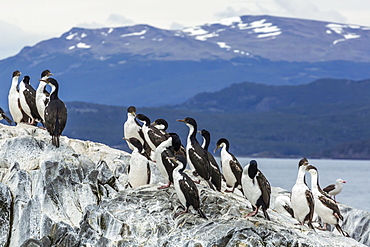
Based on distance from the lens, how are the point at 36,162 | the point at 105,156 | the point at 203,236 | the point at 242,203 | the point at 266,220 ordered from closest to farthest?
the point at 203,236, the point at 266,220, the point at 242,203, the point at 36,162, the point at 105,156

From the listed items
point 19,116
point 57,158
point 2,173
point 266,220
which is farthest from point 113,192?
point 19,116

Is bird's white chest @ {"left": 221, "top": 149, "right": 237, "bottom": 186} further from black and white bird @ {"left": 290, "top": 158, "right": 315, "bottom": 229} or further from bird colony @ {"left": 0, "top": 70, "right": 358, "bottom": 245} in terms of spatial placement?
black and white bird @ {"left": 290, "top": 158, "right": 315, "bottom": 229}

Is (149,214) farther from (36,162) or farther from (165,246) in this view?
(36,162)

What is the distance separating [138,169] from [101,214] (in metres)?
2.41

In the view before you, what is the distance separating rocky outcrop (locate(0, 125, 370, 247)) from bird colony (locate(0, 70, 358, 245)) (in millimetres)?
406

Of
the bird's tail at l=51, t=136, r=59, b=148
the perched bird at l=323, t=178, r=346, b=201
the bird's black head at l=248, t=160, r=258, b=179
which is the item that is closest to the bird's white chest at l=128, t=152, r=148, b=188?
the bird's tail at l=51, t=136, r=59, b=148

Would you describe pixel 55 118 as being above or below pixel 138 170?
above

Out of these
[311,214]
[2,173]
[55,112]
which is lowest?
[311,214]

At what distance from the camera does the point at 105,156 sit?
906 inches

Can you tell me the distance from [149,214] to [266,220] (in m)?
2.79

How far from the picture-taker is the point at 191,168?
18812 millimetres

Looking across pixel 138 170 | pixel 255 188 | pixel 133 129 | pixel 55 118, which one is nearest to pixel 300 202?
pixel 255 188

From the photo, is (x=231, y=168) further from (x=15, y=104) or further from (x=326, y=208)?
(x=15, y=104)

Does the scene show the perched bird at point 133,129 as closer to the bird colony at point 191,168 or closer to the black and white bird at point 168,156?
the bird colony at point 191,168
